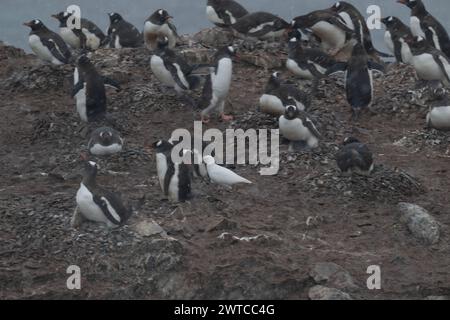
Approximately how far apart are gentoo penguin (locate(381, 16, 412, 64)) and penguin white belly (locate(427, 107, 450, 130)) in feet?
7.71

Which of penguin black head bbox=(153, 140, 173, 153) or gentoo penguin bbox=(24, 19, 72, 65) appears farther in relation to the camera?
gentoo penguin bbox=(24, 19, 72, 65)

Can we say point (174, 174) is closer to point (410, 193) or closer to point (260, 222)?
point (260, 222)

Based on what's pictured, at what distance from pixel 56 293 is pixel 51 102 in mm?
5127

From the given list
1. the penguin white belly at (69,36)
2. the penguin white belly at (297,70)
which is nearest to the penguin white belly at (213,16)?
the penguin white belly at (297,70)

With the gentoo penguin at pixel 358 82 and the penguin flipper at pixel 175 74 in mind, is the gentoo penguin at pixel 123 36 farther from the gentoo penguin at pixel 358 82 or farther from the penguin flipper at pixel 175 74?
the gentoo penguin at pixel 358 82

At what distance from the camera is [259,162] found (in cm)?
1308

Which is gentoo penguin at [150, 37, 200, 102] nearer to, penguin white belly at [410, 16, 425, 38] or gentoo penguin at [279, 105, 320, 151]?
gentoo penguin at [279, 105, 320, 151]

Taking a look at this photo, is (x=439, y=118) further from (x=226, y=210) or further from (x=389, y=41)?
(x=226, y=210)

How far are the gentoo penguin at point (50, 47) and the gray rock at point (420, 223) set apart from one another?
5533 millimetres

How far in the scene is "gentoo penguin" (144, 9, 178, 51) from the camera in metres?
16.2

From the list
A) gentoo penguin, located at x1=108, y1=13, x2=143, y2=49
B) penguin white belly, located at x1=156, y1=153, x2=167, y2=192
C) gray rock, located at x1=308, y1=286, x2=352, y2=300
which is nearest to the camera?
gray rock, located at x1=308, y1=286, x2=352, y2=300

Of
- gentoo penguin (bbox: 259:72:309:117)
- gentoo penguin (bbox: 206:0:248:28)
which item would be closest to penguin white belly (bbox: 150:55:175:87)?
gentoo penguin (bbox: 259:72:309:117)

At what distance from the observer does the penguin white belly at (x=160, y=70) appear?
1449 cm

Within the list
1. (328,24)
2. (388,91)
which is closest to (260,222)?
(388,91)
